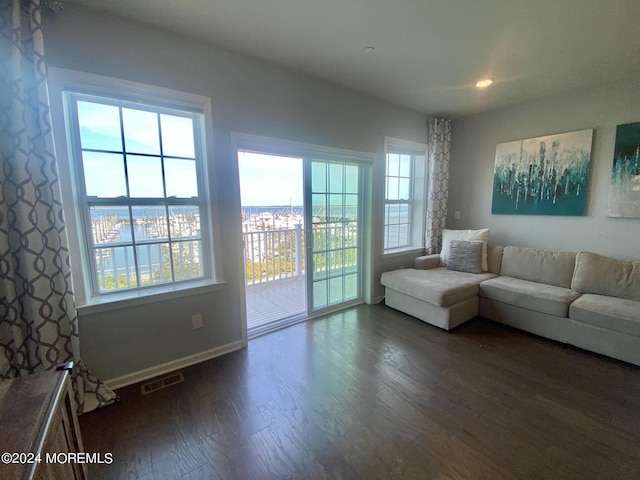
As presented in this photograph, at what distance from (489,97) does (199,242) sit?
11.6ft

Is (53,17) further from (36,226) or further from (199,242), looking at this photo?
(199,242)

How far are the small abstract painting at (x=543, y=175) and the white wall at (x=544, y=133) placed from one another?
0.07 metres

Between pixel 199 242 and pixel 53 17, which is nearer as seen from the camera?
pixel 53 17

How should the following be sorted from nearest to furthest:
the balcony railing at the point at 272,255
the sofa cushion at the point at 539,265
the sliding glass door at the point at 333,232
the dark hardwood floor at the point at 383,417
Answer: the dark hardwood floor at the point at 383,417 < the sofa cushion at the point at 539,265 < the sliding glass door at the point at 333,232 < the balcony railing at the point at 272,255

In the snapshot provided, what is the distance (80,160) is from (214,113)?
969mm

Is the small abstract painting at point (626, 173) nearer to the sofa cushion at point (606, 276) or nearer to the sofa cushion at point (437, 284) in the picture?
the sofa cushion at point (606, 276)

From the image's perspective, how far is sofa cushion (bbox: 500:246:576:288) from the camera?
9.23 ft

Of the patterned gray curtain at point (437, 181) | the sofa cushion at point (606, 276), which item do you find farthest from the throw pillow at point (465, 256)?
the sofa cushion at point (606, 276)

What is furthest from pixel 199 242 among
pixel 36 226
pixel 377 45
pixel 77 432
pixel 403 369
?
pixel 377 45

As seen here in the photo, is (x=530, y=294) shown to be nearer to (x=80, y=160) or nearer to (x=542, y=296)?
(x=542, y=296)

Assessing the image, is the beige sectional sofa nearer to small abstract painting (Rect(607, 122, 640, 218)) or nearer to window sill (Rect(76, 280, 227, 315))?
small abstract painting (Rect(607, 122, 640, 218))

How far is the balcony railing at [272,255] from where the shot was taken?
4.25m

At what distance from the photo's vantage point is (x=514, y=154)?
132 inches

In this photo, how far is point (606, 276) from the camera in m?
2.53
